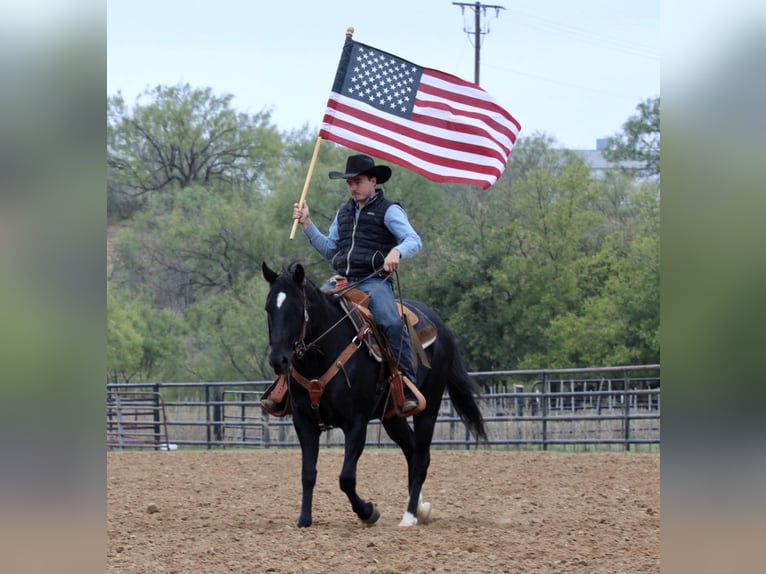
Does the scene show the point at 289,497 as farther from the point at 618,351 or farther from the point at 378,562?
the point at 618,351

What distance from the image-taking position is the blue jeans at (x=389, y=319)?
795 cm

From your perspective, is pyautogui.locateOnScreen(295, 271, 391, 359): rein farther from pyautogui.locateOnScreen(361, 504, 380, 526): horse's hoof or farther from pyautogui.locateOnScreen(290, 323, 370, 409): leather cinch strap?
pyautogui.locateOnScreen(361, 504, 380, 526): horse's hoof

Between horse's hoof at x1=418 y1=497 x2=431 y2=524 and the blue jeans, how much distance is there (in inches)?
37.4

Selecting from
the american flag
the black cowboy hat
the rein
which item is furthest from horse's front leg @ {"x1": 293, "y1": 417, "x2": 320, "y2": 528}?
the american flag

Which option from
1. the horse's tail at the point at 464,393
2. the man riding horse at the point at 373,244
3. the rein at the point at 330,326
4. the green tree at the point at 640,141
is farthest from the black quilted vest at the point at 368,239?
the green tree at the point at 640,141

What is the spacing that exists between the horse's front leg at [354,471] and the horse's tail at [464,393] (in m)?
1.85

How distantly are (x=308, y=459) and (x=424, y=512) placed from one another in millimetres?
1117

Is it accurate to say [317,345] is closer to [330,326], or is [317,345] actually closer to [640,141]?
[330,326]

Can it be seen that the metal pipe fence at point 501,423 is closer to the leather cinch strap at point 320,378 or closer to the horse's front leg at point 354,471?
the horse's front leg at point 354,471

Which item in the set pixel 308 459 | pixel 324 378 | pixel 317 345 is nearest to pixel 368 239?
pixel 317 345

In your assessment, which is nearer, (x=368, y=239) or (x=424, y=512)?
(x=368, y=239)

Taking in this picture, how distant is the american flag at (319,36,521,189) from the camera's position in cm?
848

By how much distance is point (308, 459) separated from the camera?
7.64 m
